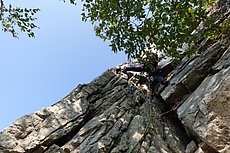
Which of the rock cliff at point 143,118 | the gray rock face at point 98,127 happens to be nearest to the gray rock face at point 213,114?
the rock cliff at point 143,118

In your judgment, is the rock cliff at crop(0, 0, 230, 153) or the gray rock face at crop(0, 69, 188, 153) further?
the gray rock face at crop(0, 69, 188, 153)

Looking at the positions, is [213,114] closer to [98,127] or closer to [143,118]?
[143,118]

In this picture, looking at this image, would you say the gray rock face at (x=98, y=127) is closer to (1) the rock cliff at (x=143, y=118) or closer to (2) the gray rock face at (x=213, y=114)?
(1) the rock cliff at (x=143, y=118)

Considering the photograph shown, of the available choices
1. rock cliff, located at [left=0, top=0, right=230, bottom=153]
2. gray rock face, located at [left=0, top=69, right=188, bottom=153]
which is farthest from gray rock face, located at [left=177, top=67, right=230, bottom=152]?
gray rock face, located at [left=0, top=69, right=188, bottom=153]

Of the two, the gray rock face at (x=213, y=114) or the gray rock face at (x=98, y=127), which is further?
the gray rock face at (x=98, y=127)

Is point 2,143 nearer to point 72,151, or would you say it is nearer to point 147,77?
point 72,151

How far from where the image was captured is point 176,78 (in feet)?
47.4

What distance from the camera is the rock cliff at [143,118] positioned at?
10102 mm

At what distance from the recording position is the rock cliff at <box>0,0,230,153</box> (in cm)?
1010

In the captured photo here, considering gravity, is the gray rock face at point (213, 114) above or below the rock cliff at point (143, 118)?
below

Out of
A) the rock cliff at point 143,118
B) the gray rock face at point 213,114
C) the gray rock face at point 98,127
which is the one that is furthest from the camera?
the gray rock face at point 98,127

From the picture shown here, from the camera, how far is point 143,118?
1300 centimetres

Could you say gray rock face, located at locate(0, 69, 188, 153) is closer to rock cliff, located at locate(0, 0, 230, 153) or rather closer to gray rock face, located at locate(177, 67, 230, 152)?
rock cliff, located at locate(0, 0, 230, 153)

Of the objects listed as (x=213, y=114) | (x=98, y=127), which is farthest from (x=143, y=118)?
(x=213, y=114)
